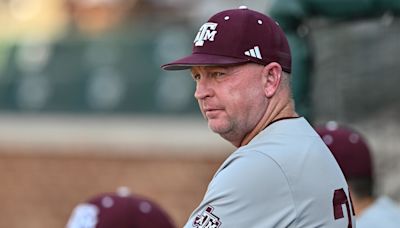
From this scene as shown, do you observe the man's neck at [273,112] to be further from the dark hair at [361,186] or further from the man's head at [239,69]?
the dark hair at [361,186]

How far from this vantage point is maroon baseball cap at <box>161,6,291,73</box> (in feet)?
10.4

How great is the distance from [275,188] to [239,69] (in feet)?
1.27

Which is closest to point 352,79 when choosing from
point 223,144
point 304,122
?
point 304,122

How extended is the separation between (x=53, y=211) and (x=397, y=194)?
19.1ft

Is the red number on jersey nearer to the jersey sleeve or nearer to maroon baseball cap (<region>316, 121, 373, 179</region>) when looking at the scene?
the jersey sleeve

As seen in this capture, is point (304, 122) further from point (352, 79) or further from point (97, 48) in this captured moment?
point (97, 48)

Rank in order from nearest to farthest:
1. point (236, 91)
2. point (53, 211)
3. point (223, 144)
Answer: point (236, 91) → point (223, 144) → point (53, 211)

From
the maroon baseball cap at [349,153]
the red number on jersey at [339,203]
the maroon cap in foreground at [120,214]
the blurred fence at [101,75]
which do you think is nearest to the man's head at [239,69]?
the red number on jersey at [339,203]

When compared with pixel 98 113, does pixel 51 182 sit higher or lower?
lower

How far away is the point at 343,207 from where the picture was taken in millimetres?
3215

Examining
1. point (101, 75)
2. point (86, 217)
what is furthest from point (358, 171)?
point (101, 75)

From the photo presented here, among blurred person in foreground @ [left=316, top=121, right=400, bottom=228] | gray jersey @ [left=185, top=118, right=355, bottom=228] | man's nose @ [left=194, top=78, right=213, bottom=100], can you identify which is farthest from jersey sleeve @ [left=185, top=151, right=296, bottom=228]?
blurred person in foreground @ [left=316, top=121, right=400, bottom=228]

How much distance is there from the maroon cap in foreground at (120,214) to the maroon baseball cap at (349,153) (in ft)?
2.44

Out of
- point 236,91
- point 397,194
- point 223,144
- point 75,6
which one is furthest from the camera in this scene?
point 75,6
